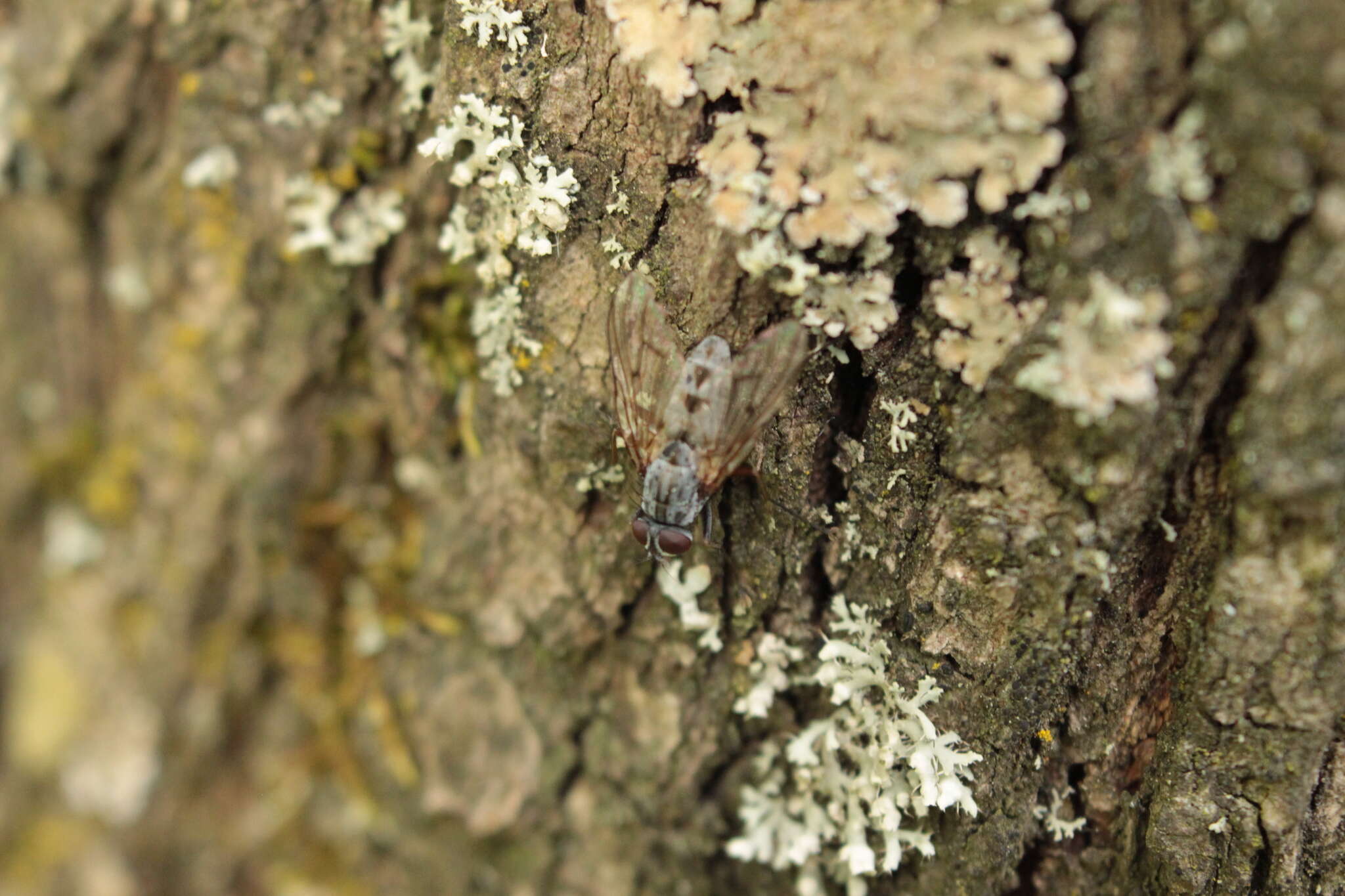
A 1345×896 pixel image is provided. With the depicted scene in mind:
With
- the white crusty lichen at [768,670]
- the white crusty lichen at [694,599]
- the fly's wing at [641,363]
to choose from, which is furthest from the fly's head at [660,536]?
the white crusty lichen at [768,670]

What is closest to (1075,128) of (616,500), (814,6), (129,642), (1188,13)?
(1188,13)

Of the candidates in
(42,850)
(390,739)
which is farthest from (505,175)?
(42,850)

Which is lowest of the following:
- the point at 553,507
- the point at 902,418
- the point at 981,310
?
the point at 553,507

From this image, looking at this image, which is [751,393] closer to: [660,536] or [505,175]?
[660,536]

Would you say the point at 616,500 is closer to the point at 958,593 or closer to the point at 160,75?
the point at 958,593

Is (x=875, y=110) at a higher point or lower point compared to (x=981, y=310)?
higher

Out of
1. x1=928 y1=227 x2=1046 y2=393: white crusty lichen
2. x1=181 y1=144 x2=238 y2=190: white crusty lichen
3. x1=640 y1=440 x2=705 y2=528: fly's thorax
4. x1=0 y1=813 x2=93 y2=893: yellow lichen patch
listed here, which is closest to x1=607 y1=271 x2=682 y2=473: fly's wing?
x1=640 y1=440 x2=705 y2=528: fly's thorax
